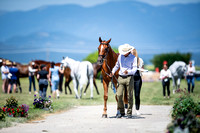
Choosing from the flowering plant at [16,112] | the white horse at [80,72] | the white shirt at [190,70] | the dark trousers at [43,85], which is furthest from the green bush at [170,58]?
the flowering plant at [16,112]

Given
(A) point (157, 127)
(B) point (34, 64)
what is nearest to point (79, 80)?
(B) point (34, 64)

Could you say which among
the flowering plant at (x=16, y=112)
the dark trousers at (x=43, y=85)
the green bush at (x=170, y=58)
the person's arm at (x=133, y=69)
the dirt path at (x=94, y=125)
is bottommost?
the dirt path at (x=94, y=125)

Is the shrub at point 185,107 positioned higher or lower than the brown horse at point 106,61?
lower

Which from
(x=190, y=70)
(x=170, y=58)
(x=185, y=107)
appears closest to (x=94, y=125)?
(x=185, y=107)

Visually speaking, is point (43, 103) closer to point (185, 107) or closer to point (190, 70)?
point (185, 107)

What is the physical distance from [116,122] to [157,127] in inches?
57.8

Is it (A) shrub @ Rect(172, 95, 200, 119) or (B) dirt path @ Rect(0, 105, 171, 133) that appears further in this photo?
(A) shrub @ Rect(172, 95, 200, 119)

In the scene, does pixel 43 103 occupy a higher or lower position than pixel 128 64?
lower

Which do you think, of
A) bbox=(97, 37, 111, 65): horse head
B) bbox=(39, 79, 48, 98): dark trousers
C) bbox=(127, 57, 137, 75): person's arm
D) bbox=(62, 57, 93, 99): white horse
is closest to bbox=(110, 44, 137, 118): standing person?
bbox=(127, 57, 137, 75): person's arm

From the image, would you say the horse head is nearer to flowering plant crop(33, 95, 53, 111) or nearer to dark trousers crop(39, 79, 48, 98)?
flowering plant crop(33, 95, 53, 111)

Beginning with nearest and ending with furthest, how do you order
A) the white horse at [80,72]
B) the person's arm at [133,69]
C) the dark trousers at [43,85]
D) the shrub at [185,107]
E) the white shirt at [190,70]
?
→ the shrub at [185,107] < the person's arm at [133,69] < the dark trousers at [43,85] < the white horse at [80,72] < the white shirt at [190,70]

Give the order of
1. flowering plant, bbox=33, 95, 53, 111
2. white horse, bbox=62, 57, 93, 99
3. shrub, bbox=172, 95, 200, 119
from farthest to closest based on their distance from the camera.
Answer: white horse, bbox=62, 57, 93, 99 < flowering plant, bbox=33, 95, 53, 111 < shrub, bbox=172, 95, 200, 119

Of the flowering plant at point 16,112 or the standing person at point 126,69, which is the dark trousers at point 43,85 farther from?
the standing person at point 126,69

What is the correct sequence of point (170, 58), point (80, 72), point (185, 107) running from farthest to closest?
point (170, 58), point (80, 72), point (185, 107)
